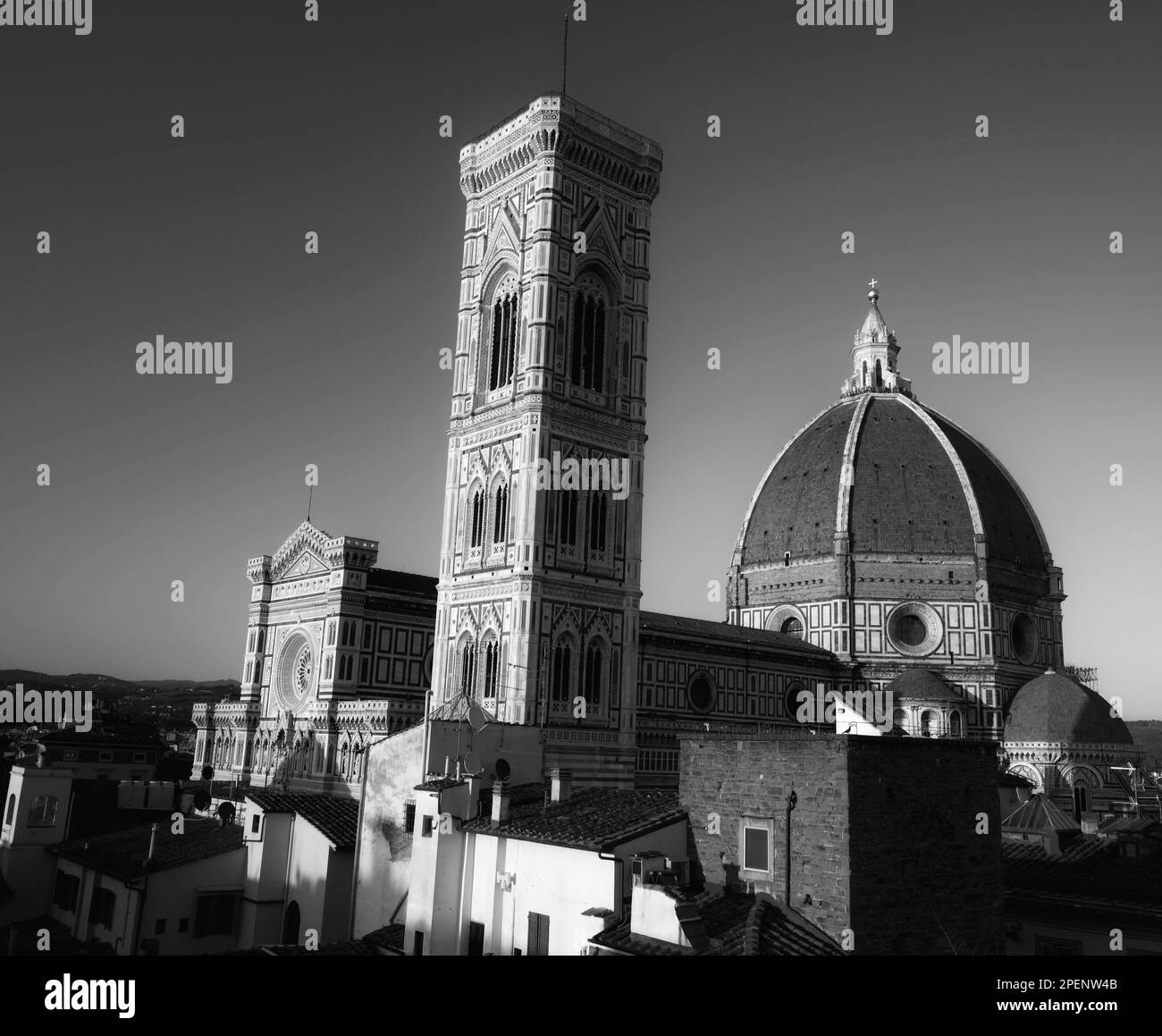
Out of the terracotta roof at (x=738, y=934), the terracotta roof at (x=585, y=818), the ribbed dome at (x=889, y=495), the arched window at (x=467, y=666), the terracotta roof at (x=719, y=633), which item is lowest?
the terracotta roof at (x=738, y=934)

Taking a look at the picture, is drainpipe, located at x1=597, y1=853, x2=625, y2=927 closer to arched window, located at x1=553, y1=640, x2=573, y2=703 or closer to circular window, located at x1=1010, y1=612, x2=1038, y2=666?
arched window, located at x1=553, y1=640, x2=573, y2=703

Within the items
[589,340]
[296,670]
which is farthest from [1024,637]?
[296,670]

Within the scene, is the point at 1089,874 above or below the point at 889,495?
below

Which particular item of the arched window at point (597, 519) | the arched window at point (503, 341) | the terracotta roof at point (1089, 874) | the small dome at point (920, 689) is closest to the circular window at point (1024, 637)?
the small dome at point (920, 689)

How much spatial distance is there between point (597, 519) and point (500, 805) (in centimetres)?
2789

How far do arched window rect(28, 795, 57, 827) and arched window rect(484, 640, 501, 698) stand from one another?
17.6 m

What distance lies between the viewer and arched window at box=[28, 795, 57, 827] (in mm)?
30500

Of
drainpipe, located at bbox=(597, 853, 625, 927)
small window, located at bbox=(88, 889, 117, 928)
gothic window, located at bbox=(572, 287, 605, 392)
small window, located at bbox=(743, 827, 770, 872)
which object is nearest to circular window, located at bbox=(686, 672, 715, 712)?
gothic window, located at bbox=(572, 287, 605, 392)

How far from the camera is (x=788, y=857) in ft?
51.0

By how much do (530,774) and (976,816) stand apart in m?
15.9

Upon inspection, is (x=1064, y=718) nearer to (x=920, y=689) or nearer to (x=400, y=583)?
(x=920, y=689)

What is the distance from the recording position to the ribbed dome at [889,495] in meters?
74.2

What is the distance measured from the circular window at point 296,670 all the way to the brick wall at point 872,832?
41183 mm

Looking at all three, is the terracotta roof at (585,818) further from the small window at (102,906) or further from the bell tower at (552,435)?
the bell tower at (552,435)
